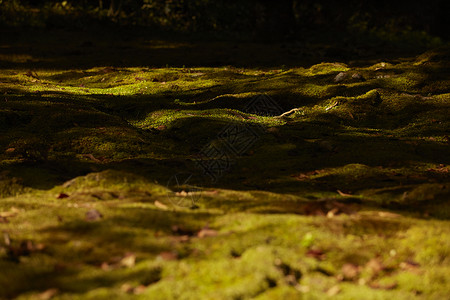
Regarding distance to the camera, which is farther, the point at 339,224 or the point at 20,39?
the point at 20,39

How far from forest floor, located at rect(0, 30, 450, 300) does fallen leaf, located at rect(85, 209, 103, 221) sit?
18mm

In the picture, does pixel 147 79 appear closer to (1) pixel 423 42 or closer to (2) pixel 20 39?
(2) pixel 20 39

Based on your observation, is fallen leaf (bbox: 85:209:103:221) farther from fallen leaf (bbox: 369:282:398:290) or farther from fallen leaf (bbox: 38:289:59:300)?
fallen leaf (bbox: 369:282:398:290)

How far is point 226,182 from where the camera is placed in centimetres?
692

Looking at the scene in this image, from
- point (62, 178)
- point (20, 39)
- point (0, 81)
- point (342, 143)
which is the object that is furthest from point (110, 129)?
point (20, 39)

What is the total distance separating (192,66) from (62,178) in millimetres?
11346

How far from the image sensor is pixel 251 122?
10141 millimetres

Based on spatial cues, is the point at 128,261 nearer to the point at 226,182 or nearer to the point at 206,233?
the point at 206,233

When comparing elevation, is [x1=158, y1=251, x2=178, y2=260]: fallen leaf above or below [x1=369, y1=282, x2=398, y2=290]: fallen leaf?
above

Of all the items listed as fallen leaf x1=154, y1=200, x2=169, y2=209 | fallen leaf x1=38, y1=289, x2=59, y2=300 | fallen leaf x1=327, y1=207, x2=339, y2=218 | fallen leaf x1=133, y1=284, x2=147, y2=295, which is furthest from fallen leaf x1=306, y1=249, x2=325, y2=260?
fallen leaf x1=38, y1=289, x2=59, y2=300

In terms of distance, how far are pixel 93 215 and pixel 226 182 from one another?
2.72 meters

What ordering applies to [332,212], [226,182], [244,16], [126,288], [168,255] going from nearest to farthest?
[126,288], [168,255], [332,212], [226,182], [244,16]

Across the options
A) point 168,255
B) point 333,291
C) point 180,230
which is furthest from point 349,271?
point 180,230

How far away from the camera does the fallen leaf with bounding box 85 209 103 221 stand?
14.6ft
